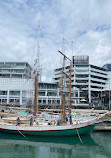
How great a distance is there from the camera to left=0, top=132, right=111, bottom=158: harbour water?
16.2m

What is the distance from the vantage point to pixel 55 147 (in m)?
18.5

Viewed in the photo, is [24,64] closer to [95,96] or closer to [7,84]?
[7,84]

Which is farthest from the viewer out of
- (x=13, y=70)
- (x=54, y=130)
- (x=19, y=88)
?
(x=13, y=70)

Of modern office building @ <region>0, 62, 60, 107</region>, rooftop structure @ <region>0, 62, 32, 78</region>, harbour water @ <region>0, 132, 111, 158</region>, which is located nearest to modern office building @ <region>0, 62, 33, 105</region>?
modern office building @ <region>0, 62, 60, 107</region>

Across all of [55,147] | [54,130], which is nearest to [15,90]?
[54,130]

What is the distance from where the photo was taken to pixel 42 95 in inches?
2916

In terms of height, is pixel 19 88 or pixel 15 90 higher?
pixel 19 88

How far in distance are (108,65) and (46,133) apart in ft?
294

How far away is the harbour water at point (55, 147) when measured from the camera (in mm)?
16241

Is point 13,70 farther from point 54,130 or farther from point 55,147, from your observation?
point 55,147

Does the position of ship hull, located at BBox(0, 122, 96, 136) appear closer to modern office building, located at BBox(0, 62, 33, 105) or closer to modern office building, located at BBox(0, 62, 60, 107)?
modern office building, located at BBox(0, 62, 60, 107)

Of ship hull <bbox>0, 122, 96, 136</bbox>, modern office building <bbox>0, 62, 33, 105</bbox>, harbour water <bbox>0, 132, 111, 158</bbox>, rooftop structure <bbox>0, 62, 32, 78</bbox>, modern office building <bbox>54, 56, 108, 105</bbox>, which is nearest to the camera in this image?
harbour water <bbox>0, 132, 111, 158</bbox>

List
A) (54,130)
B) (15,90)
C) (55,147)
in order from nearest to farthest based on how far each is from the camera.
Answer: (55,147), (54,130), (15,90)

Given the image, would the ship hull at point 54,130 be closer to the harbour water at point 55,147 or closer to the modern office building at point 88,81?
the harbour water at point 55,147
